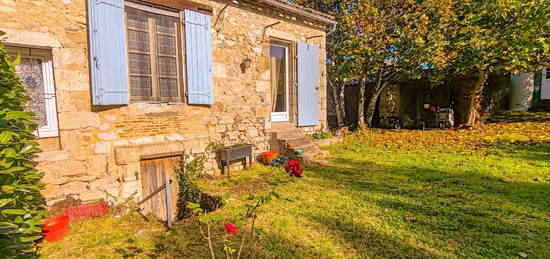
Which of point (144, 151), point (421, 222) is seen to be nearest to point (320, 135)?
point (421, 222)

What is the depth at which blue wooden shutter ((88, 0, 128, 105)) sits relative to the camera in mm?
3936

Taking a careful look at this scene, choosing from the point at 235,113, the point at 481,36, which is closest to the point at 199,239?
the point at 235,113

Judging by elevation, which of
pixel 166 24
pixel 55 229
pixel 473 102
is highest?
pixel 166 24

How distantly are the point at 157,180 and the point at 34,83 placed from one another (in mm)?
2328

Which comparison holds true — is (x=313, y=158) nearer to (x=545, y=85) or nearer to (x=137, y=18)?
(x=137, y=18)

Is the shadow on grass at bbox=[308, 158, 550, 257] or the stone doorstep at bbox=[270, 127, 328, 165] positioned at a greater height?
the stone doorstep at bbox=[270, 127, 328, 165]

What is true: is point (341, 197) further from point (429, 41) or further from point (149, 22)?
point (429, 41)

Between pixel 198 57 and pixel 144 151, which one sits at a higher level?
pixel 198 57

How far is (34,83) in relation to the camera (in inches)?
147

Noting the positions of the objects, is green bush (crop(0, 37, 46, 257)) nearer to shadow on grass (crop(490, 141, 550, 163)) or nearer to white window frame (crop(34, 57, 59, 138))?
white window frame (crop(34, 57, 59, 138))

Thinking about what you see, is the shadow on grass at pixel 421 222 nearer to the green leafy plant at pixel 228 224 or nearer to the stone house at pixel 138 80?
the green leafy plant at pixel 228 224

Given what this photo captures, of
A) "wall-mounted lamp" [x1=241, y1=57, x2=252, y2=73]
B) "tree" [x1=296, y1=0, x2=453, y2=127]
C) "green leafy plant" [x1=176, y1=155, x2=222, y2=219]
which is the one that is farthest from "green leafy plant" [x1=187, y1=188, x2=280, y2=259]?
"tree" [x1=296, y1=0, x2=453, y2=127]

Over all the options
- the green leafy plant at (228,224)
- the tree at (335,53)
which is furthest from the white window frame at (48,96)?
the tree at (335,53)

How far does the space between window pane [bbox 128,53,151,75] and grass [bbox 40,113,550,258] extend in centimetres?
229
